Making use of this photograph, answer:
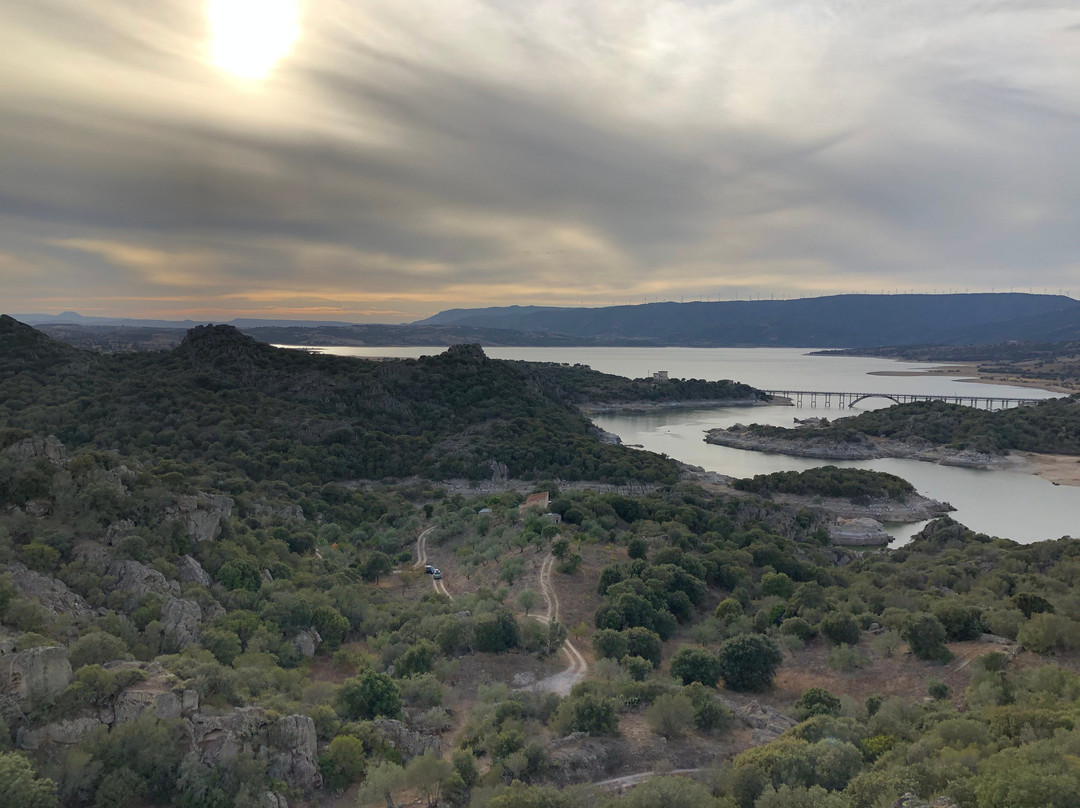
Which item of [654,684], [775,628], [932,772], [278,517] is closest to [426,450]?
A: [278,517]

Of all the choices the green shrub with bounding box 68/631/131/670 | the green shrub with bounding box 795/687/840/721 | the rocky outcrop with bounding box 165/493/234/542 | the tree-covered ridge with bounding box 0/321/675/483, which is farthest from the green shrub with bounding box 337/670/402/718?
the tree-covered ridge with bounding box 0/321/675/483

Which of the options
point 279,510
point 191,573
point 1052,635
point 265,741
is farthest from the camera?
point 279,510

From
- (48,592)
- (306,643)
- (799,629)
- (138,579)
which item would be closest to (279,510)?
(138,579)

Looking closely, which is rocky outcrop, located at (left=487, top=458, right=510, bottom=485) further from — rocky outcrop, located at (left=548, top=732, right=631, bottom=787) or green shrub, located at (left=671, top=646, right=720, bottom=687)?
rocky outcrop, located at (left=548, top=732, right=631, bottom=787)

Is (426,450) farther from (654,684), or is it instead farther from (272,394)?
(654,684)

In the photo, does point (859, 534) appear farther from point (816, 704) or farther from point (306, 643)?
point (306, 643)

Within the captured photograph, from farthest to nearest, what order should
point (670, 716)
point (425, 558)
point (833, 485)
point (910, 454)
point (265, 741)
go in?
point (910, 454) → point (833, 485) → point (425, 558) → point (670, 716) → point (265, 741)
